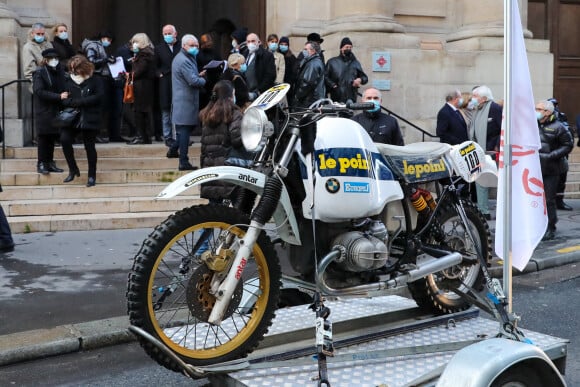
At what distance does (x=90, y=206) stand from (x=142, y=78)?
9.58 ft

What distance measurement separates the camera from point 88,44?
13.5m

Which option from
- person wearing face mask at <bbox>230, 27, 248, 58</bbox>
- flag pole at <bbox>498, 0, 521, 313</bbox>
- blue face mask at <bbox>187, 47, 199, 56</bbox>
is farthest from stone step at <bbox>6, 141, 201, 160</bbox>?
flag pole at <bbox>498, 0, 521, 313</bbox>

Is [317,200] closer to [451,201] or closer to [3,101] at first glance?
[451,201]

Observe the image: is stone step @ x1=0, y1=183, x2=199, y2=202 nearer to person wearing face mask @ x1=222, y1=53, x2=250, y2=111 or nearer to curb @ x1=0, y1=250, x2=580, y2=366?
person wearing face mask @ x1=222, y1=53, x2=250, y2=111

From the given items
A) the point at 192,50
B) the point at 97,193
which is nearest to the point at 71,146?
the point at 97,193

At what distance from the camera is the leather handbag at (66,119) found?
11.1m

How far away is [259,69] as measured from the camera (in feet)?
42.7

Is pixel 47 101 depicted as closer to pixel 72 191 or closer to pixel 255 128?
pixel 72 191

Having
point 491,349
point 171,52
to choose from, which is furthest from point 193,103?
point 491,349

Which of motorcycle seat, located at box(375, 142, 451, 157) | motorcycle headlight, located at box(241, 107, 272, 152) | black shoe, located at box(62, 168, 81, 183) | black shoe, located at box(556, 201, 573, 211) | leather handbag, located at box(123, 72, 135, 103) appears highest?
leather handbag, located at box(123, 72, 135, 103)

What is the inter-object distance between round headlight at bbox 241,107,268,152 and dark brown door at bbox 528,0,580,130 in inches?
615

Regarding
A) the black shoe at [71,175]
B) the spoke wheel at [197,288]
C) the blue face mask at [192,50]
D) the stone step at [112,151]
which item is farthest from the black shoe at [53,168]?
the spoke wheel at [197,288]

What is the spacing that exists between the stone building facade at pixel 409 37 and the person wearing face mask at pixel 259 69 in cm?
257

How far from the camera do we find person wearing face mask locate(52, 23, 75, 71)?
13.0 metres
